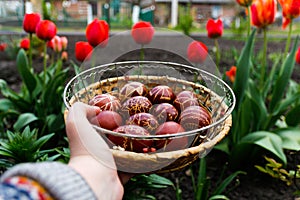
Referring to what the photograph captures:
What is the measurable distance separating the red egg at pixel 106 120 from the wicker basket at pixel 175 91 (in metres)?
0.05

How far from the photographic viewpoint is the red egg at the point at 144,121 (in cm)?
81

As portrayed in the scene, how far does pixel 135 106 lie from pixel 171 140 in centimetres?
16

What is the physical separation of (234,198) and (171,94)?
78cm

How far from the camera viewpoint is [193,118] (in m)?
0.82

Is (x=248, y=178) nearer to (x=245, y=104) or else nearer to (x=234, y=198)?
(x=234, y=198)

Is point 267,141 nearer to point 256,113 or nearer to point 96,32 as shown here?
point 256,113

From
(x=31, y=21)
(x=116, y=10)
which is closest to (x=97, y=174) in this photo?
(x=31, y=21)

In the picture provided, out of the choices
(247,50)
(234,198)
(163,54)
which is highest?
(247,50)

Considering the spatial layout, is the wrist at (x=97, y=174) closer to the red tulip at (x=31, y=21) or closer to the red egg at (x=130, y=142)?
the red egg at (x=130, y=142)

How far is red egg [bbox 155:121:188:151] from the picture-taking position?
74cm

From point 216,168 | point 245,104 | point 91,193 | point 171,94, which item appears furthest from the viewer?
point 216,168

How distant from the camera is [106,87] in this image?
1053 mm

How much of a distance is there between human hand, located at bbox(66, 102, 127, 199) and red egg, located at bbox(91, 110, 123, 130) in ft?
0.19

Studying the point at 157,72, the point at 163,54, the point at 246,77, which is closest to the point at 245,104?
the point at 246,77
